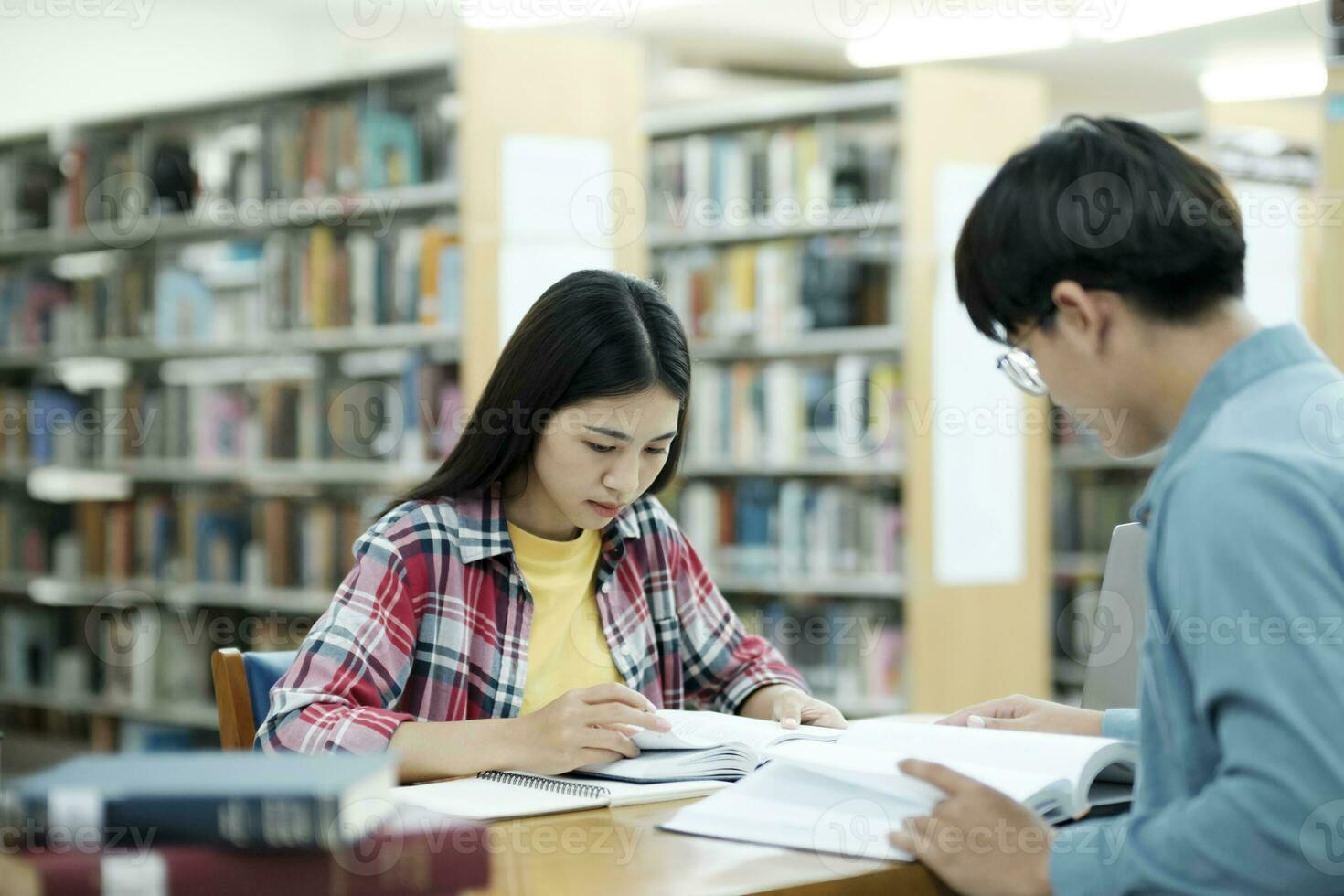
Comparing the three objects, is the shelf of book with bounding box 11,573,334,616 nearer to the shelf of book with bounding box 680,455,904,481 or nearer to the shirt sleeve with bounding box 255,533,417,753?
the shelf of book with bounding box 680,455,904,481

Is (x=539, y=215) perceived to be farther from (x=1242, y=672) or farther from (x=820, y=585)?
(x=1242, y=672)

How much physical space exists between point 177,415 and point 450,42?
309cm

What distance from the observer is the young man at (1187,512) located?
939mm

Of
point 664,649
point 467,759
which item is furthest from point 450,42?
point 467,759

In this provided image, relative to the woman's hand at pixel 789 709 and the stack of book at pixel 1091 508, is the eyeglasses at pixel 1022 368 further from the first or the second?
the stack of book at pixel 1091 508

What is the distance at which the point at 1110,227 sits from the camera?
3.58ft

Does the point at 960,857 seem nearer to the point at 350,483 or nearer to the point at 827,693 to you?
the point at 827,693

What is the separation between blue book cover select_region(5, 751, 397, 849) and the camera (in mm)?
854

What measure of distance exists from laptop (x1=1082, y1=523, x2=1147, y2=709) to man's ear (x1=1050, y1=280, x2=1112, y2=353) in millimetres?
720

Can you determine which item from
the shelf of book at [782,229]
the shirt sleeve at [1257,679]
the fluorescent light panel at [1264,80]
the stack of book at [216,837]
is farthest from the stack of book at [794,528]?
the fluorescent light panel at [1264,80]

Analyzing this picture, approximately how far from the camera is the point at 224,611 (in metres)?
4.93

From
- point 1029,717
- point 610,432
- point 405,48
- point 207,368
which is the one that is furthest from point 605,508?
point 405,48

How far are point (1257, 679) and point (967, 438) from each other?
3.49 meters

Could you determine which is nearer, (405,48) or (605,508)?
(605,508)
